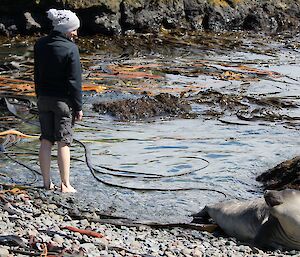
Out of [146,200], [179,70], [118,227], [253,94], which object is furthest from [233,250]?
[179,70]

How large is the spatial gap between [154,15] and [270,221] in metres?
18.9

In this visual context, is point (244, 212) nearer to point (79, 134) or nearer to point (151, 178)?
point (151, 178)

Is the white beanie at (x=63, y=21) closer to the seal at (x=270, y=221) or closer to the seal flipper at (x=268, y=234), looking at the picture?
the seal at (x=270, y=221)

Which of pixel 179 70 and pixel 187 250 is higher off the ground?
pixel 187 250

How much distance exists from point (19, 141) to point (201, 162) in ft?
8.40

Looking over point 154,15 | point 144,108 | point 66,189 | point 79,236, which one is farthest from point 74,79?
point 154,15

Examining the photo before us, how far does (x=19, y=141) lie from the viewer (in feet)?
34.6

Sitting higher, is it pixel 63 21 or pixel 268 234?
pixel 63 21

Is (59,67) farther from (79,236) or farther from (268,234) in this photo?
(268,234)

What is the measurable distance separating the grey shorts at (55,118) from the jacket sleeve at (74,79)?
0.15 meters

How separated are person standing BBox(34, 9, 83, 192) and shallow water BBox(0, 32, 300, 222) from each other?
2.08 feet

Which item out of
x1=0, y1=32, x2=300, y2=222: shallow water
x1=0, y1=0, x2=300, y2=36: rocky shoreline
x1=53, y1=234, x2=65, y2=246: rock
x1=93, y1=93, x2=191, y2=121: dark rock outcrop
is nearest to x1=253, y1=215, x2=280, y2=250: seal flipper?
x1=0, y1=32, x2=300, y2=222: shallow water

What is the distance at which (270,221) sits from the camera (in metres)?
6.78

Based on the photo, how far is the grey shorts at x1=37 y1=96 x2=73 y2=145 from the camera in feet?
26.0
